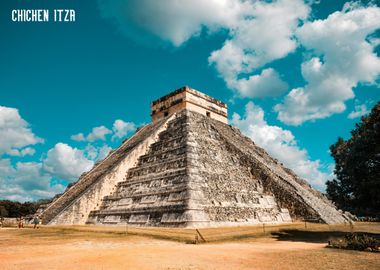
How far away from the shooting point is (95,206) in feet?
53.4

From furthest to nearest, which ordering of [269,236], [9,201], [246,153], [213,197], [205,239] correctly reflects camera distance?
1. [9,201]
2. [246,153]
3. [213,197]
4. [269,236]
5. [205,239]

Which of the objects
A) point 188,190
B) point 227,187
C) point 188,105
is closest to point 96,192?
point 188,190

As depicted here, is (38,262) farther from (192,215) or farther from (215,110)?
(215,110)

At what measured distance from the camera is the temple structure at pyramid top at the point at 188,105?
2334 centimetres

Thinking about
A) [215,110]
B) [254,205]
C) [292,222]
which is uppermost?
[215,110]

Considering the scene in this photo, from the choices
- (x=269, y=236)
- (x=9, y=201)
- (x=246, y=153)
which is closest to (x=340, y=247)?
(x=269, y=236)

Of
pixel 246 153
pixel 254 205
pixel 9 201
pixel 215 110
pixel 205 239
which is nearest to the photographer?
pixel 205 239

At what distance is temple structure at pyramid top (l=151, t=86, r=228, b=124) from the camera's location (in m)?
23.3

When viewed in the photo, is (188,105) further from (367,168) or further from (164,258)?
(164,258)

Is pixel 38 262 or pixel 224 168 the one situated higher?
pixel 224 168

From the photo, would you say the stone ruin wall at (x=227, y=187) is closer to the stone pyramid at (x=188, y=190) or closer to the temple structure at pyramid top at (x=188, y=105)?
the stone pyramid at (x=188, y=190)

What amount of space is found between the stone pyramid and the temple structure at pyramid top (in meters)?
2.79

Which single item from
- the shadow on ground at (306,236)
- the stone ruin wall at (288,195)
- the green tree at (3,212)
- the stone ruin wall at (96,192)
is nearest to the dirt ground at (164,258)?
the shadow on ground at (306,236)

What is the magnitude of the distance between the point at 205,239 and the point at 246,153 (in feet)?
34.2
